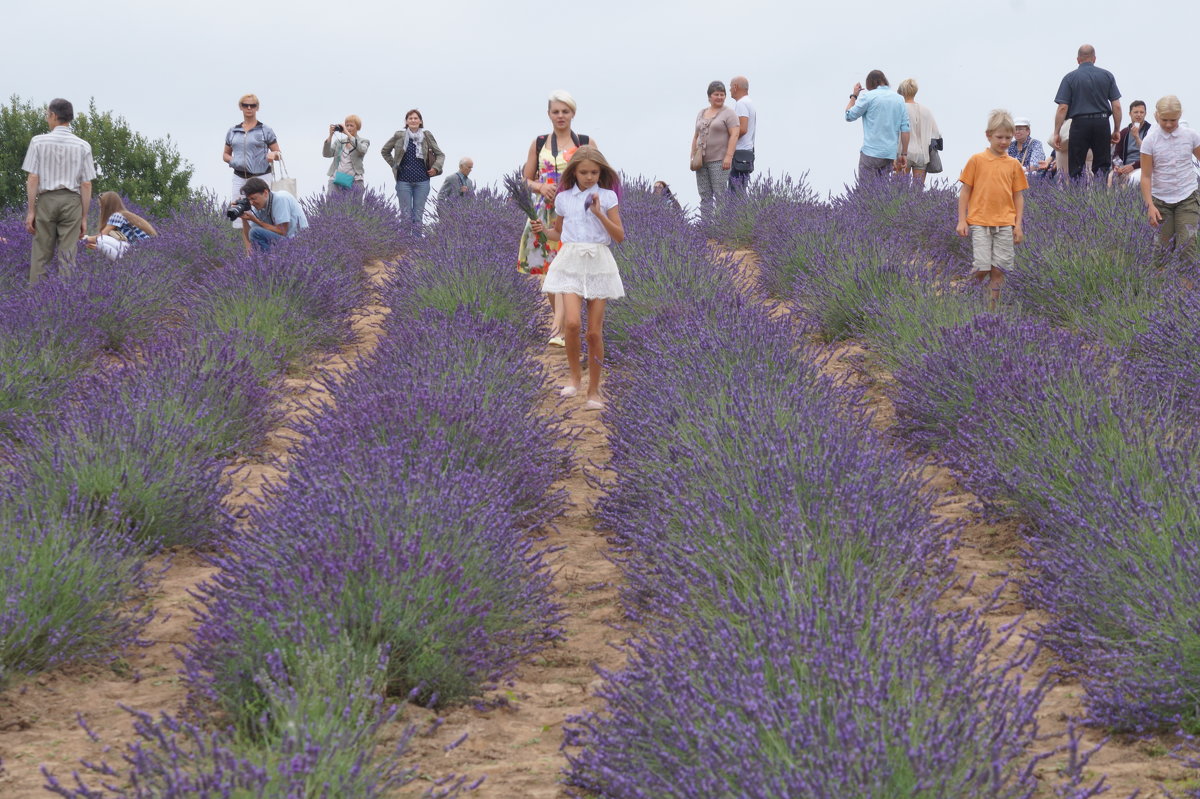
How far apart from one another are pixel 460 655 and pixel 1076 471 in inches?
78.8

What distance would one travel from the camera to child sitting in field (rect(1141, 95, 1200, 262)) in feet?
26.3

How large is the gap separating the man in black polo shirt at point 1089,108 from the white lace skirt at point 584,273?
608 cm

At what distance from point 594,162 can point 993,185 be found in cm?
254

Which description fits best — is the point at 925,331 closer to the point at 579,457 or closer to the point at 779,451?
the point at 579,457

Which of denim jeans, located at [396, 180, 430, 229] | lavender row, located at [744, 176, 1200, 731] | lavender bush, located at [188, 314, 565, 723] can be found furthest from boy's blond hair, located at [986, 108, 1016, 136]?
denim jeans, located at [396, 180, 430, 229]

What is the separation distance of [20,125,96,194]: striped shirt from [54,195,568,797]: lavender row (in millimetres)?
5533

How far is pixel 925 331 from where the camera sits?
6.55 m

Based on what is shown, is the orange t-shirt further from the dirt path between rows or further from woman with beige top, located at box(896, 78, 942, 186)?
woman with beige top, located at box(896, 78, 942, 186)

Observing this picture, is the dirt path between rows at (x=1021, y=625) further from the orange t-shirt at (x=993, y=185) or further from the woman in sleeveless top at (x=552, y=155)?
the woman in sleeveless top at (x=552, y=155)

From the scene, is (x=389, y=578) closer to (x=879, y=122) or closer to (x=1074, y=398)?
(x=1074, y=398)

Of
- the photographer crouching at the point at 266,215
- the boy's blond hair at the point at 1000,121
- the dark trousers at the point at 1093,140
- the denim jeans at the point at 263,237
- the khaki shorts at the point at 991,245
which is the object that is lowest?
Result: the khaki shorts at the point at 991,245

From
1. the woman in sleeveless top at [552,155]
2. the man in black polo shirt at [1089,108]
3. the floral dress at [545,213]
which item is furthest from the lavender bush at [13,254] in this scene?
the man in black polo shirt at [1089,108]

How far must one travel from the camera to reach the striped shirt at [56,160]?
9422mm

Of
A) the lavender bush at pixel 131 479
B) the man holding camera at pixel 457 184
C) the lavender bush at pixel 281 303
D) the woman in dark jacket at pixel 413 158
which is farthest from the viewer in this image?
the man holding camera at pixel 457 184
